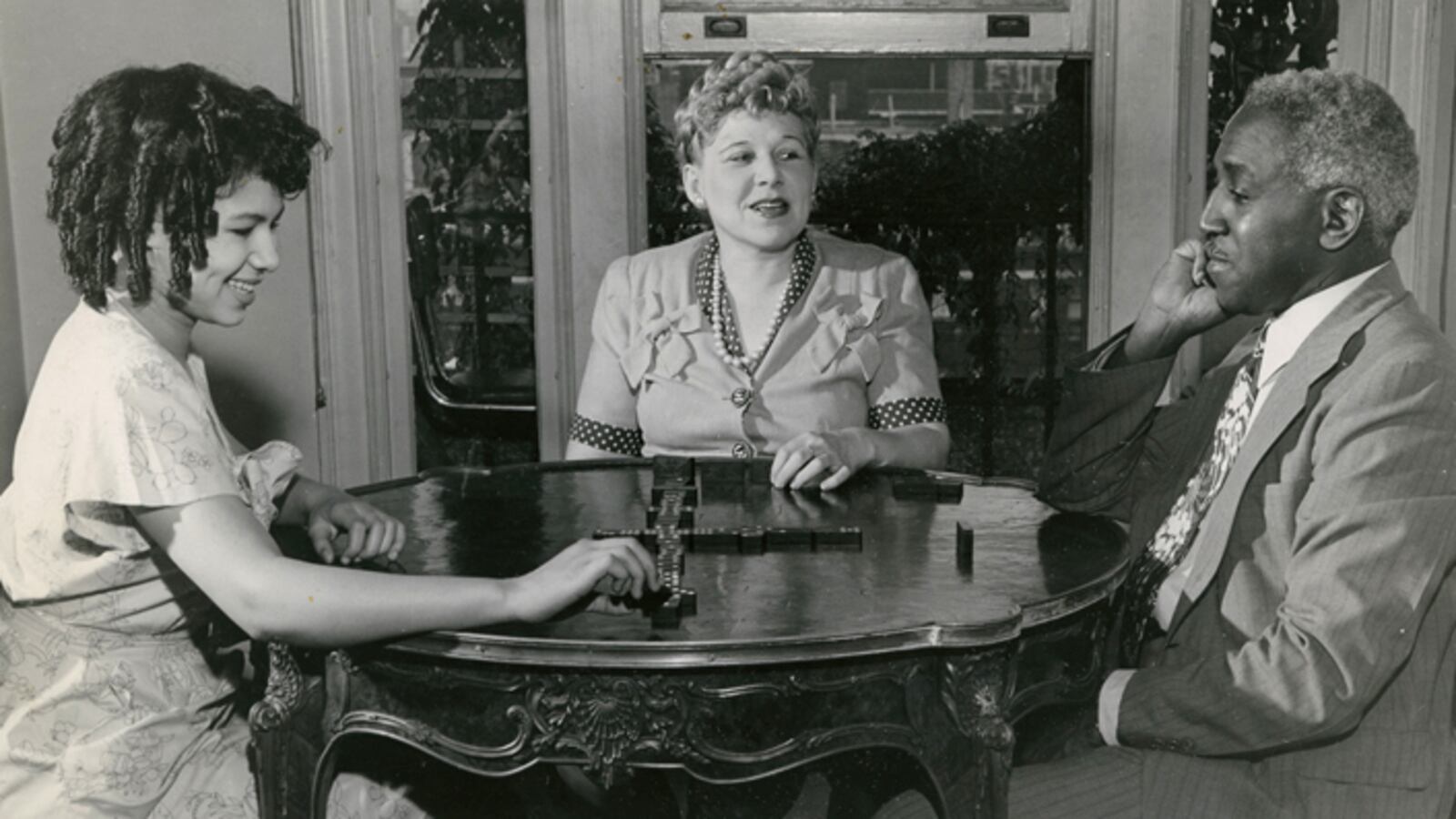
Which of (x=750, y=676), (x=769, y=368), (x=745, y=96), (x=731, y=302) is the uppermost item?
(x=745, y=96)

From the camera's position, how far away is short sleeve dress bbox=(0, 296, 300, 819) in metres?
1.78

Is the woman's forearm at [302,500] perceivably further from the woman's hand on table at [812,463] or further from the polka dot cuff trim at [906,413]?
the polka dot cuff trim at [906,413]

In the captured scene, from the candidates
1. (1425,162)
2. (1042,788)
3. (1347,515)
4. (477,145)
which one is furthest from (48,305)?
(1425,162)

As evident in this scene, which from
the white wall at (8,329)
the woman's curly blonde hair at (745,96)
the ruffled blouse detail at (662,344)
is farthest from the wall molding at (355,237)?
the woman's curly blonde hair at (745,96)

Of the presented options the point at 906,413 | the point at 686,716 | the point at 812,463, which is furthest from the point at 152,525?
the point at 906,413

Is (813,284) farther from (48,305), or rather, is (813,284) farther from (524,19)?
(48,305)

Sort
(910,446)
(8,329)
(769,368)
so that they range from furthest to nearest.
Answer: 1. (8,329)
2. (769,368)
3. (910,446)

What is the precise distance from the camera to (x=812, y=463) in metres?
2.58

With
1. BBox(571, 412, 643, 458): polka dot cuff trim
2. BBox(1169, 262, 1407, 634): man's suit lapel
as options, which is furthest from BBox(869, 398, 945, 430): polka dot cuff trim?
BBox(1169, 262, 1407, 634): man's suit lapel

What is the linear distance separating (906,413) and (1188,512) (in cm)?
90

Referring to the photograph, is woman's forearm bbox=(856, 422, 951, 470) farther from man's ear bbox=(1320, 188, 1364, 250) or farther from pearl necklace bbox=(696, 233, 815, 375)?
man's ear bbox=(1320, 188, 1364, 250)

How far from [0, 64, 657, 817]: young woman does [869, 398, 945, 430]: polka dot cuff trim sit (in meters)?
1.14

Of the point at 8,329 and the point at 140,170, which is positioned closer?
the point at 140,170

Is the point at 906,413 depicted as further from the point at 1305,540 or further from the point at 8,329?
the point at 8,329
